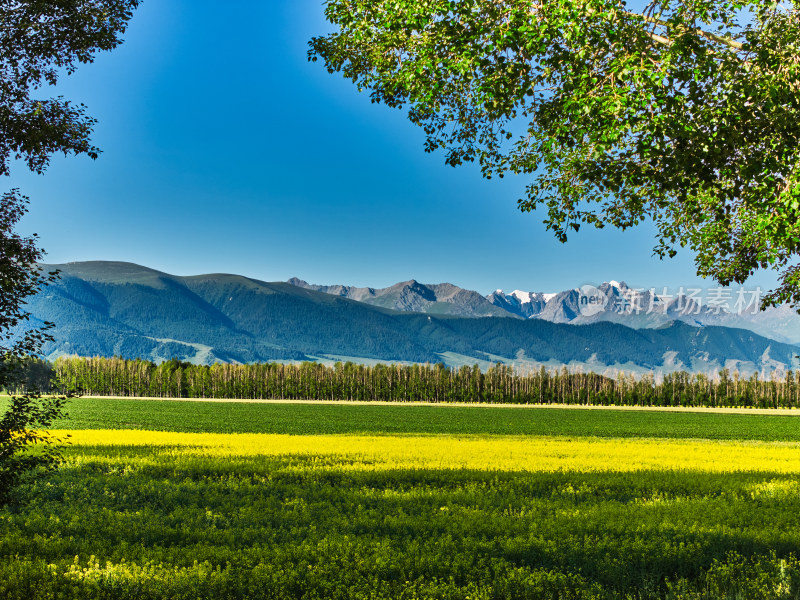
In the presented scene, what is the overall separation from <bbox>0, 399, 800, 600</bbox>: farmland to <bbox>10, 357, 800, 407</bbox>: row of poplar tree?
141368 mm

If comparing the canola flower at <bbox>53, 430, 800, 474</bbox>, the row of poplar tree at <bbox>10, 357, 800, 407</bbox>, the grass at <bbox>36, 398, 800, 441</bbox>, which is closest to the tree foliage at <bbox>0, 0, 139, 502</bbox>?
the canola flower at <bbox>53, 430, 800, 474</bbox>

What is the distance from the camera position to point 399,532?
1288 centimetres

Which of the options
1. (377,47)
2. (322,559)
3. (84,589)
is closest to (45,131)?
(377,47)

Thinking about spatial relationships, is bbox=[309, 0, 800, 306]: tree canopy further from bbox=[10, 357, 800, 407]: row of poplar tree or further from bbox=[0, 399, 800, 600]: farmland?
bbox=[10, 357, 800, 407]: row of poplar tree

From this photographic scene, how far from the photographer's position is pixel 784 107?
14180mm

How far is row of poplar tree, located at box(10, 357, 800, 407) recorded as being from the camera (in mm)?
155750

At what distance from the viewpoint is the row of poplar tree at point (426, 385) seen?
156 metres

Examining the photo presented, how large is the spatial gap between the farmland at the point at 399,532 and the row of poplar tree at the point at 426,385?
141368 mm

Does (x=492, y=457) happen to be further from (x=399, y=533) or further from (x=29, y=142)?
(x=29, y=142)

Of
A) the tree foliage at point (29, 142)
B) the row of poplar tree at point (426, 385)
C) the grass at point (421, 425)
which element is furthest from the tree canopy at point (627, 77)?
the row of poplar tree at point (426, 385)

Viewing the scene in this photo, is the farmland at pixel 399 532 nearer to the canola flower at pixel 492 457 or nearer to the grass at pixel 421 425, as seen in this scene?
the canola flower at pixel 492 457

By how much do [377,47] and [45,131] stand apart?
8348 mm

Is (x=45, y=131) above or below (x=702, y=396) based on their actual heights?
above

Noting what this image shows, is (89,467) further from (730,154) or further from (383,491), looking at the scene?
(730,154)
